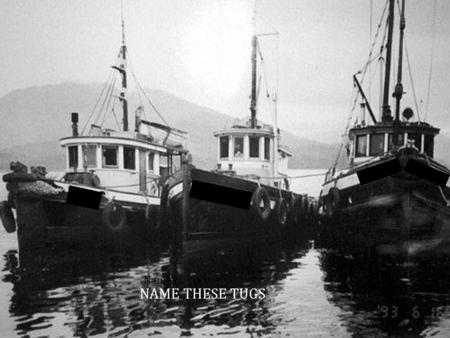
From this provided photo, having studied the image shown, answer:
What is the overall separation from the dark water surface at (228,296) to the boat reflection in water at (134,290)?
0.02 meters

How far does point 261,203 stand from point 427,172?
484cm

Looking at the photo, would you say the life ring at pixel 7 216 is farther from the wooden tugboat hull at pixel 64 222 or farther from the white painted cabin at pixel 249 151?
the white painted cabin at pixel 249 151

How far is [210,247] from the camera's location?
10578 millimetres

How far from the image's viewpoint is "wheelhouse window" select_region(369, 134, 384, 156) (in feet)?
40.0

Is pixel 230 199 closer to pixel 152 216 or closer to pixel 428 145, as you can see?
pixel 152 216

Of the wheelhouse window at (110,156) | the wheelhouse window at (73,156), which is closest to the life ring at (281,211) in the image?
the wheelhouse window at (110,156)

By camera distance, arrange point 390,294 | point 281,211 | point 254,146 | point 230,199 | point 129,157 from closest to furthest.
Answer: point 390,294 < point 230,199 < point 281,211 < point 129,157 < point 254,146

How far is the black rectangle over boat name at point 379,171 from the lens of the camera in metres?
9.20

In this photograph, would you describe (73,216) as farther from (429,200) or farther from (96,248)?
(429,200)

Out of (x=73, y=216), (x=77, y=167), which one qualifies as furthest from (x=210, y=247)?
(x=77, y=167)

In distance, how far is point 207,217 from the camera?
412 inches

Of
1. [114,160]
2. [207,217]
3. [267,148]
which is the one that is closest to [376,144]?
[267,148]

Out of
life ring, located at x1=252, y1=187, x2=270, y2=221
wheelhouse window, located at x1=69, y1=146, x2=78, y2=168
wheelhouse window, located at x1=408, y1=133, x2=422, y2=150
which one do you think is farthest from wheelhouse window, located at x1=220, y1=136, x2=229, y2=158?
wheelhouse window, located at x1=408, y1=133, x2=422, y2=150

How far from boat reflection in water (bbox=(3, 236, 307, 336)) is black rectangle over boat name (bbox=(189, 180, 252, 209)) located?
1.72 m
